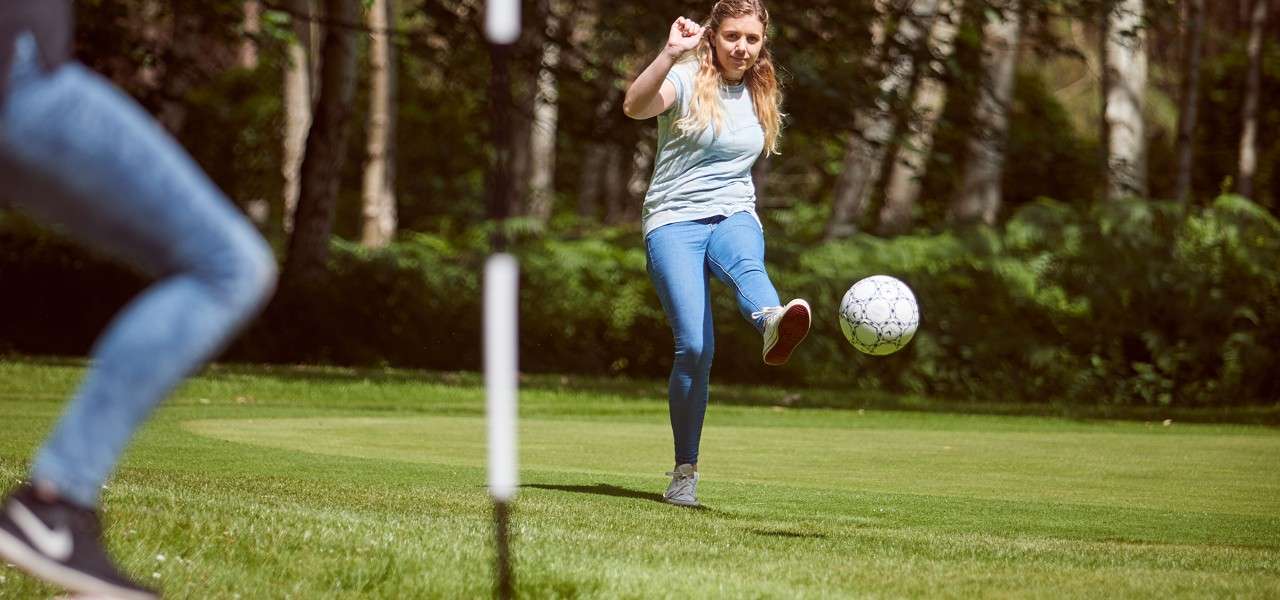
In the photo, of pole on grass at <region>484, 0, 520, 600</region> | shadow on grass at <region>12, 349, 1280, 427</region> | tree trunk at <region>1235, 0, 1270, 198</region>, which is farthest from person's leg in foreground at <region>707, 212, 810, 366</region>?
tree trunk at <region>1235, 0, 1270, 198</region>

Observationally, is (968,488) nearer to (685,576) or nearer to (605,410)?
(685,576)

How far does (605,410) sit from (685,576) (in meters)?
9.66

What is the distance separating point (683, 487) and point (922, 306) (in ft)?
37.3

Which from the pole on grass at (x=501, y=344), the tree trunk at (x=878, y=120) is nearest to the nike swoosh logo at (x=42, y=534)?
the pole on grass at (x=501, y=344)

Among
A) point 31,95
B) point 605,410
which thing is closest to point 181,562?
point 31,95

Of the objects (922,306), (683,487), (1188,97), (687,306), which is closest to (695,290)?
(687,306)

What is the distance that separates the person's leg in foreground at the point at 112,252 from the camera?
303 cm

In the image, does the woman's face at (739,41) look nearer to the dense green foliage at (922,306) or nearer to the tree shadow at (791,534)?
the tree shadow at (791,534)

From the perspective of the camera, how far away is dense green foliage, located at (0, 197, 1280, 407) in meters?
17.5

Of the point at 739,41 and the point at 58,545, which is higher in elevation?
the point at 739,41

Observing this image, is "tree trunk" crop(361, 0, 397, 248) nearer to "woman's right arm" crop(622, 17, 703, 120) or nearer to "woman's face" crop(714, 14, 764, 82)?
"woman's face" crop(714, 14, 764, 82)

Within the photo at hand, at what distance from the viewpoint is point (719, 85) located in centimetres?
732

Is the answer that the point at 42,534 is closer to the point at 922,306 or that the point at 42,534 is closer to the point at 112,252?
the point at 112,252

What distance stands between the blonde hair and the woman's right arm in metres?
0.13
